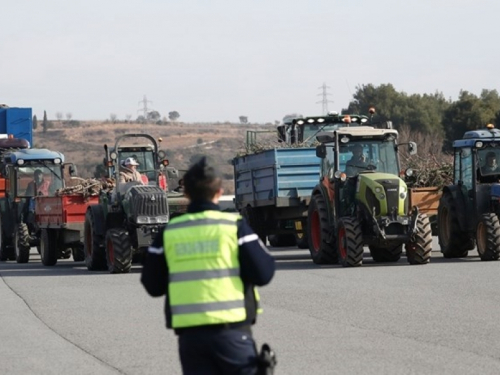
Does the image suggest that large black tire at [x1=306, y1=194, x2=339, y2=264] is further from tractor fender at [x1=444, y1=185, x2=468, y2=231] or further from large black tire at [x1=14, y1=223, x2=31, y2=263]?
large black tire at [x1=14, y1=223, x2=31, y2=263]

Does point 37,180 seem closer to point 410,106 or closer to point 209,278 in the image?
point 209,278

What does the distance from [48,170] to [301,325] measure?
16782mm

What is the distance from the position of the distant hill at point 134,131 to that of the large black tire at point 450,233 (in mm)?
Answer: 87441

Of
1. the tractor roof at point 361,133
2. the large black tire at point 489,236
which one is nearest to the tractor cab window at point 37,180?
the tractor roof at point 361,133

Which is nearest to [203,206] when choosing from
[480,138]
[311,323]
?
[311,323]

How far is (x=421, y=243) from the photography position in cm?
2294

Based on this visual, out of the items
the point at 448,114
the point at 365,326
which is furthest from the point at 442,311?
the point at 448,114

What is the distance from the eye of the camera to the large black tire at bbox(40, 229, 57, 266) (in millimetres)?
27266

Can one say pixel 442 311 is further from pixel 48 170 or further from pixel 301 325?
pixel 48 170

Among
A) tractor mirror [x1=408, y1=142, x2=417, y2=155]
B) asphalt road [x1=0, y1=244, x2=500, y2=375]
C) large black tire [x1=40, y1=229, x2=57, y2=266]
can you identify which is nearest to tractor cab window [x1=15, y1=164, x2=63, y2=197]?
large black tire [x1=40, y1=229, x2=57, y2=266]

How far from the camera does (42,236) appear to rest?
27672 millimetres

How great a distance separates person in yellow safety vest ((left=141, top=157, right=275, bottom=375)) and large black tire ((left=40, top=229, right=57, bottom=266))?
20114mm

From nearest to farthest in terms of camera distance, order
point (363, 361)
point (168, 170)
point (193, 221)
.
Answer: point (193, 221)
point (363, 361)
point (168, 170)

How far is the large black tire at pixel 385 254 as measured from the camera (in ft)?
80.8
